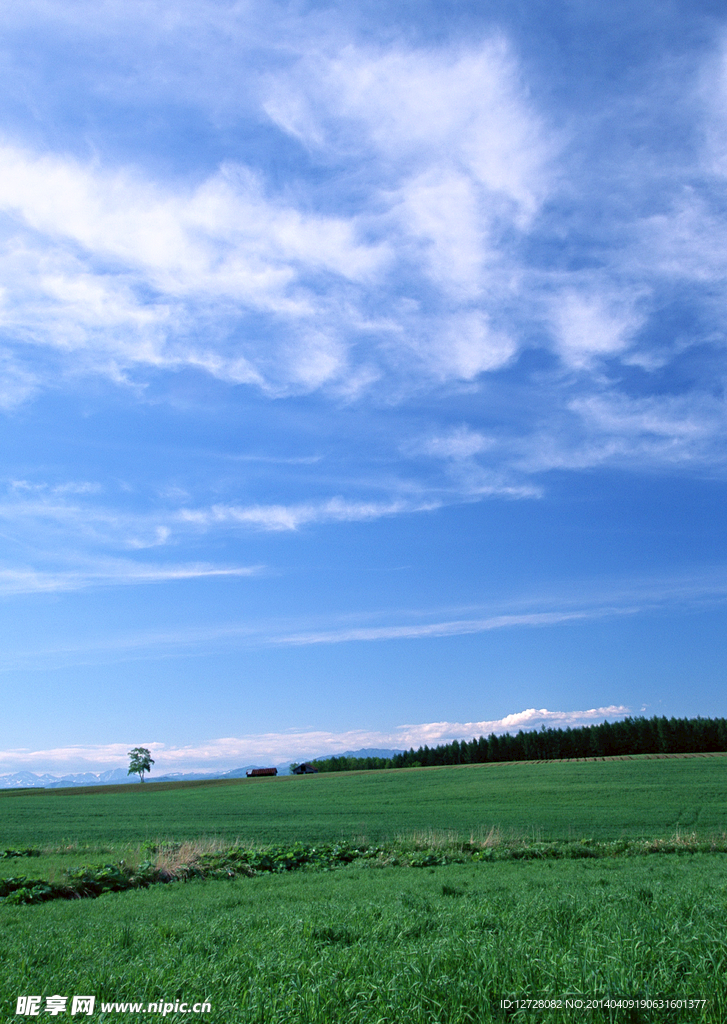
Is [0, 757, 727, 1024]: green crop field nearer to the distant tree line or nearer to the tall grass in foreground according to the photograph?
the tall grass in foreground

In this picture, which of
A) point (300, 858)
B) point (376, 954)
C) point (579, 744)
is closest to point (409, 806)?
point (300, 858)

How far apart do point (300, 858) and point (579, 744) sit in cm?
13520

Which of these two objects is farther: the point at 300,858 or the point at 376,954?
the point at 300,858

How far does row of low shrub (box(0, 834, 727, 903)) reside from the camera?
17.8 m

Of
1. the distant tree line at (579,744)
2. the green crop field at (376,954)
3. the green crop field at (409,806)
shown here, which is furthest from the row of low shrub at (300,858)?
the distant tree line at (579,744)

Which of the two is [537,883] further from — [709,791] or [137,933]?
[709,791]

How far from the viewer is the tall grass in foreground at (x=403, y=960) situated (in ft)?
14.1

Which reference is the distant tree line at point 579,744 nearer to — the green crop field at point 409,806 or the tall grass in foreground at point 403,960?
the green crop field at point 409,806

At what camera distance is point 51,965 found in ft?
20.4

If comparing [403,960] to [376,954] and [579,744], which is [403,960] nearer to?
[376,954]

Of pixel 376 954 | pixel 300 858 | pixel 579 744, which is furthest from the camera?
pixel 579 744

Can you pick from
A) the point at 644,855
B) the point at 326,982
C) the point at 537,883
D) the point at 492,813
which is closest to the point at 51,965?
the point at 326,982

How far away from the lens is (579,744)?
142750 mm

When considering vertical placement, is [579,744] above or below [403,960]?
below
